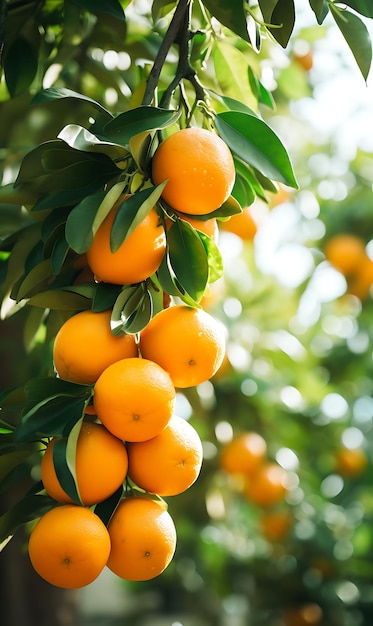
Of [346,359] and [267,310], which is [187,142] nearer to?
[267,310]

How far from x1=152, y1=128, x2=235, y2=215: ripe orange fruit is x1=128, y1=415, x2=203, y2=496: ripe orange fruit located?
0.20 metres

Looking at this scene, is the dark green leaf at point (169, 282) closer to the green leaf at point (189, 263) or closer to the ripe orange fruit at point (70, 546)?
the green leaf at point (189, 263)

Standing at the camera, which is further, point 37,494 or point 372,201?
point 372,201

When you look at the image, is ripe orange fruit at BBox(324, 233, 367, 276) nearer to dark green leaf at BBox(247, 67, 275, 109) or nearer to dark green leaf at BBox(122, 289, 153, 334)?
dark green leaf at BBox(247, 67, 275, 109)

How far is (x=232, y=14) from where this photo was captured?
0.74m

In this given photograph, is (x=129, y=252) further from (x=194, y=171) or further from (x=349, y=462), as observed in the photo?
(x=349, y=462)

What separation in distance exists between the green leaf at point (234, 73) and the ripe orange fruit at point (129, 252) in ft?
1.00

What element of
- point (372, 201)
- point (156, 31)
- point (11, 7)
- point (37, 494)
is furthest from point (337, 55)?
point (37, 494)

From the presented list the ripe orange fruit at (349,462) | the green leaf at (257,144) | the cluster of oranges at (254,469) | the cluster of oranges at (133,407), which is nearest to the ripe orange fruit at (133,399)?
the cluster of oranges at (133,407)

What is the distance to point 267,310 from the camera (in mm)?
1864

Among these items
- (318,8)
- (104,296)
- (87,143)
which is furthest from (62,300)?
(318,8)

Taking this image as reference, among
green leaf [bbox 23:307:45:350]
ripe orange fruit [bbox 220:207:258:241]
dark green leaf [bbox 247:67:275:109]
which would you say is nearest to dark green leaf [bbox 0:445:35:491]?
green leaf [bbox 23:307:45:350]

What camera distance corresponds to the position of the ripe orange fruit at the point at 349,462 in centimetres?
228

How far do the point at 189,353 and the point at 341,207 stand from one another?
139cm
